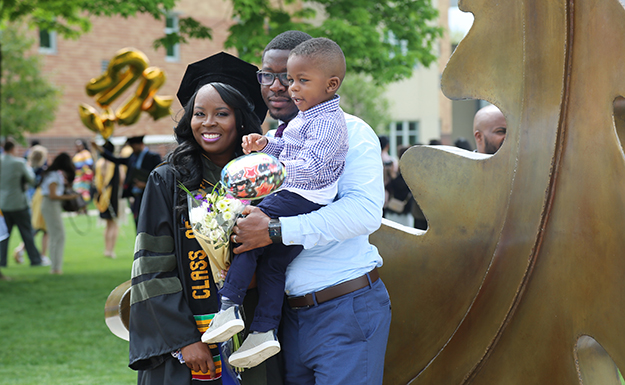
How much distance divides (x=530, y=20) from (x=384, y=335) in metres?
1.51

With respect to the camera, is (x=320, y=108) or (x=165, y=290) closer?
(x=320, y=108)

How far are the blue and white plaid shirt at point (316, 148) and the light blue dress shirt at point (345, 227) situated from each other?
0.29ft

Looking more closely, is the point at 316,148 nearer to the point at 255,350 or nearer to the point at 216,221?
the point at 216,221

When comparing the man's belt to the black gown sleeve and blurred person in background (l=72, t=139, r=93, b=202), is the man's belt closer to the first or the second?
the black gown sleeve

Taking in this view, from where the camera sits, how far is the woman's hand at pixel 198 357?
2436 millimetres

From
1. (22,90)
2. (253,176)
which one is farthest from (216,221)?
(22,90)

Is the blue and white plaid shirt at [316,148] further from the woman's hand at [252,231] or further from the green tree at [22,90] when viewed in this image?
the green tree at [22,90]

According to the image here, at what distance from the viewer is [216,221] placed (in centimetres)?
229

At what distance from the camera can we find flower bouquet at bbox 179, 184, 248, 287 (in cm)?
229

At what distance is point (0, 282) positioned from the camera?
9.38 m

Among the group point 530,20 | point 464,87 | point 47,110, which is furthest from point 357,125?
point 47,110

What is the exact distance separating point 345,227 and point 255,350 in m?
0.55

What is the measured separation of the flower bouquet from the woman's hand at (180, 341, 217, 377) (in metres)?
0.35

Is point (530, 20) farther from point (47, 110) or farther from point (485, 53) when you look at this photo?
point (47, 110)
